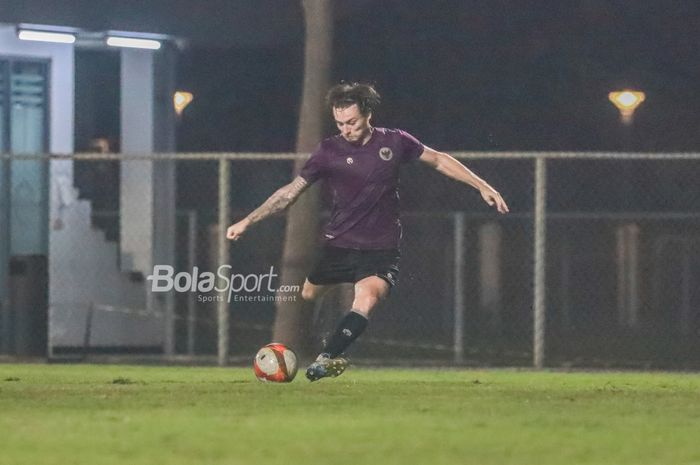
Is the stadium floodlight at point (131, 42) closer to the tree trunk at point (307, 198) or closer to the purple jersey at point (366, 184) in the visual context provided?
the tree trunk at point (307, 198)

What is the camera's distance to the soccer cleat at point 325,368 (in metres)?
11.0

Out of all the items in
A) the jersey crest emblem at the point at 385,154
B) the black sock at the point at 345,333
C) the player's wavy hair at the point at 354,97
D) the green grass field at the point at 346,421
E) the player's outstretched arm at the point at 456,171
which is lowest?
the green grass field at the point at 346,421

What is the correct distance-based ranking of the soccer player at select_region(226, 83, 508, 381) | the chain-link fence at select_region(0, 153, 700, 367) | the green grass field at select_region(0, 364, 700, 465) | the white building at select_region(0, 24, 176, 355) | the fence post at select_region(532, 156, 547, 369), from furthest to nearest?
the white building at select_region(0, 24, 176, 355) → the chain-link fence at select_region(0, 153, 700, 367) → the fence post at select_region(532, 156, 547, 369) → the soccer player at select_region(226, 83, 508, 381) → the green grass field at select_region(0, 364, 700, 465)

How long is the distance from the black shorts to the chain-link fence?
Result: 305cm

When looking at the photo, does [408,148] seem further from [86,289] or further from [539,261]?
[86,289]

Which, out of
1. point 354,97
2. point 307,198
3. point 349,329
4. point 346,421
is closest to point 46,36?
point 307,198

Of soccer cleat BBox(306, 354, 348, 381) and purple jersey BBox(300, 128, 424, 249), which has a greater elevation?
purple jersey BBox(300, 128, 424, 249)

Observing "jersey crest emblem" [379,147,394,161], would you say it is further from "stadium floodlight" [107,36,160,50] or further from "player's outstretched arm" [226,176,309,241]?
"stadium floodlight" [107,36,160,50]

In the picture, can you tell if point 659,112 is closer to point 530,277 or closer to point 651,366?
point 530,277

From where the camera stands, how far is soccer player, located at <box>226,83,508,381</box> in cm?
1123

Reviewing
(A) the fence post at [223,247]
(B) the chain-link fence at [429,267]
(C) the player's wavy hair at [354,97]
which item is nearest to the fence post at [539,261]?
(B) the chain-link fence at [429,267]

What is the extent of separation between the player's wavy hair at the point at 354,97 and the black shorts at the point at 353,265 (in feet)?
3.12

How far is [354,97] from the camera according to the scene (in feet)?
36.4

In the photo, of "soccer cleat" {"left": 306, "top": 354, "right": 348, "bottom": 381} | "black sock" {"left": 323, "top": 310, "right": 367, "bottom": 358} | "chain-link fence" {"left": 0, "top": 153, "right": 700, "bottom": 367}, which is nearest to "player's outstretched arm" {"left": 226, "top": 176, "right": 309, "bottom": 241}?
"black sock" {"left": 323, "top": 310, "right": 367, "bottom": 358}
